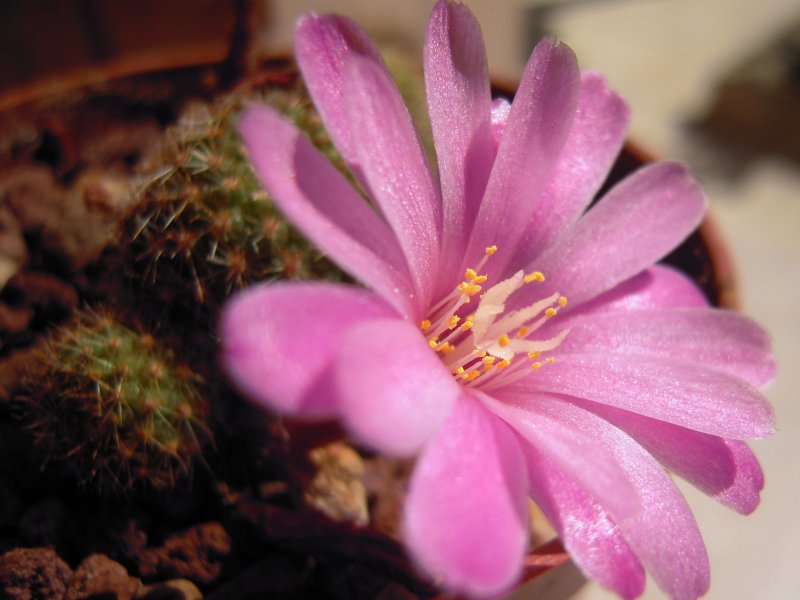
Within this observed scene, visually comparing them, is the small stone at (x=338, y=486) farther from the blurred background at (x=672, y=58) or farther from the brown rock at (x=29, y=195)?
the blurred background at (x=672, y=58)

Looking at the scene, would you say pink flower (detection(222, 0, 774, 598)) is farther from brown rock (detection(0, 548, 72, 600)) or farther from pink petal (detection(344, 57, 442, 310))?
brown rock (detection(0, 548, 72, 600))

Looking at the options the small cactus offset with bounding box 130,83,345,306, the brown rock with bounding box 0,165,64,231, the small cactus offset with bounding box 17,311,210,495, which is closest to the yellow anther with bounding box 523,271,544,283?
the small cactus offset with bounding box 130,83,345,306

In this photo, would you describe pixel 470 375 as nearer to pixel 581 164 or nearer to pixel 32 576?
pixel 581 164

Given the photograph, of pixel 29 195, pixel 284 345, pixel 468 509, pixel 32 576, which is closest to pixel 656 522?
pixel 468 509

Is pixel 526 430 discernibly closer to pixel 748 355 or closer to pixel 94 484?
pixel 748 355

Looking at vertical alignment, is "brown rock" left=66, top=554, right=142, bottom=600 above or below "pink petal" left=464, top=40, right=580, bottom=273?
below

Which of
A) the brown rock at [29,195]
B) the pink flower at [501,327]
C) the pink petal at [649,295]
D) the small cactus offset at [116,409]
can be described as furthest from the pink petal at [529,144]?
the brown rock at [29,195]
